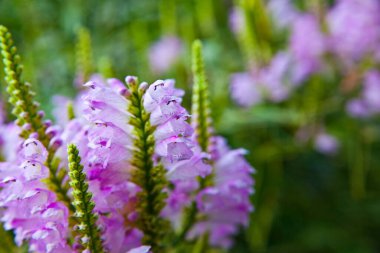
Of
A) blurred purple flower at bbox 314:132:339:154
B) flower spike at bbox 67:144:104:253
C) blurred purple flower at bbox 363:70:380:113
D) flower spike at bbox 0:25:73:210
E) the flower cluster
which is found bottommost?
flower spike at bbox 67:144:104:253

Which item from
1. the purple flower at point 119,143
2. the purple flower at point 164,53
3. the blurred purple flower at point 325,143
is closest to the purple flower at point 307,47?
the blurred purple flower at point 325,143

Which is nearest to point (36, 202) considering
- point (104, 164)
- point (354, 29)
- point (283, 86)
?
point (104, 164)

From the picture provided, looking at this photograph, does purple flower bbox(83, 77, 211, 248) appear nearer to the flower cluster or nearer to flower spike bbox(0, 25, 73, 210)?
flower spike bbox(0, 25, 73, 210)

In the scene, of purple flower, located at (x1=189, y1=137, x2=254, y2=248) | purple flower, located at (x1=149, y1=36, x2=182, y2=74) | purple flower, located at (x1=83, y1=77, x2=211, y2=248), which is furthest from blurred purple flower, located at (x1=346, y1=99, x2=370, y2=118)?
purple flower, located at (x1=83, y1=77, x2=211, y2=248)

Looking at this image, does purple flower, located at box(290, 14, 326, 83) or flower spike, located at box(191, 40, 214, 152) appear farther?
purple flower, located at box(290, 14, 326, 83)

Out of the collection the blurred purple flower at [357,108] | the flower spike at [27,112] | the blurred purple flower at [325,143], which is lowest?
the flower spike at [27,112]

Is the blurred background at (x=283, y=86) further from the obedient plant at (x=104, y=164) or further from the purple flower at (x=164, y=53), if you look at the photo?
the obedient plant at (x=104, y=164)

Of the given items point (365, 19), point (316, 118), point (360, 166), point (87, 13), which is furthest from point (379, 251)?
point (87, 13)
